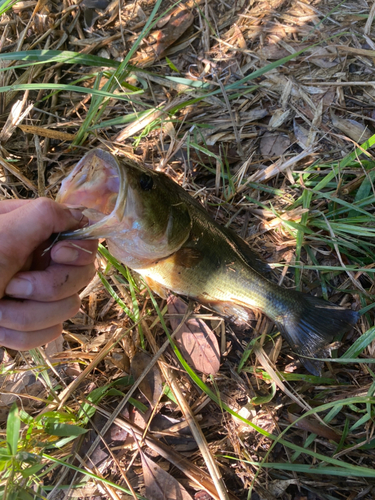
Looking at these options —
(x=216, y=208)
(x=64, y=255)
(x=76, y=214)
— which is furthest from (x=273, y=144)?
(x=64, y=255)

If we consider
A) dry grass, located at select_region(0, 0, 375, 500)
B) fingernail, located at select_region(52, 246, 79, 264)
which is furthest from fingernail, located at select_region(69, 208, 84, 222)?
dry grass, located at select_region(0, 0, 375, 500)

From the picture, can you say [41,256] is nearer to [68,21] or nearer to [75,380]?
[75,380]

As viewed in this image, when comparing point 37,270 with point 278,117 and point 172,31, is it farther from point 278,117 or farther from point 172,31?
point 172,31

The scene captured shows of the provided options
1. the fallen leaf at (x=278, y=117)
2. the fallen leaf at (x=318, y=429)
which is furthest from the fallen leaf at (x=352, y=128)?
the fallen leaf at (x=318, y=429)

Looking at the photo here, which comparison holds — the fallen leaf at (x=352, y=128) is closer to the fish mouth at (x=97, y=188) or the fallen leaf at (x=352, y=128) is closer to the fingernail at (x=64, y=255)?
the fish mouth at (x=97, y=188)

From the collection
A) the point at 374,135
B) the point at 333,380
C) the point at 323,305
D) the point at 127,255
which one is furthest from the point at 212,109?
the point at 333,380
